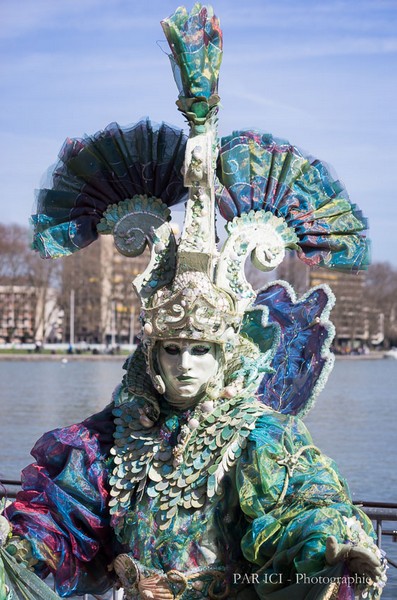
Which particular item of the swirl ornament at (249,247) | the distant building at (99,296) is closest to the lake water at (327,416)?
the swirl ornament at (249,247)

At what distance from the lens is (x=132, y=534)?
385 centimetres

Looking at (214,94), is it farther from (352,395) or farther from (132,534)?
(352,395)

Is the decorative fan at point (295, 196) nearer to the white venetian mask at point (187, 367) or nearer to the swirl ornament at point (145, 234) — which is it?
the swirl ornament at point (145, 234)

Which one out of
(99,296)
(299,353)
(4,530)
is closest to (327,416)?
(299,353)

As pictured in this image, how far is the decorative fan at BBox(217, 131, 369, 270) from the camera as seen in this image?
164 inches

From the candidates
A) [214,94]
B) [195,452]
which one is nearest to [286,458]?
[195,452]

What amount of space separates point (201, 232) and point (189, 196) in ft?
0.43

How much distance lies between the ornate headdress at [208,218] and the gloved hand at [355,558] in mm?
827

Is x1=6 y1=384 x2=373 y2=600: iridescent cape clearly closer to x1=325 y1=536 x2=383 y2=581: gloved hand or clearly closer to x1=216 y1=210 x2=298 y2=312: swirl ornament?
x1=325 y1=536 x2=383 y2=581: gloved hand

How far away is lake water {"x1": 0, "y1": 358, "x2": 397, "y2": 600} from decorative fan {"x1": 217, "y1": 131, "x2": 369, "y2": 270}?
67.2 inches

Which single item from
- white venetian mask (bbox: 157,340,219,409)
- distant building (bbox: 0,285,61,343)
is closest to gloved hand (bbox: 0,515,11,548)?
white venetian mask (bbox: 157,340,219,409)

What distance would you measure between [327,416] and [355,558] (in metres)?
19.3

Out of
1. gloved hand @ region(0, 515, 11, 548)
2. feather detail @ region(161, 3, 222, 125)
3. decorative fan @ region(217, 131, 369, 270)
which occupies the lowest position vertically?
gloved hand @ region(0, 515, 11, 548)

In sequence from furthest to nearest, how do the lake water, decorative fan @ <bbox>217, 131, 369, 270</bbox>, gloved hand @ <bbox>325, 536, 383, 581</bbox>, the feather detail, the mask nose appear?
the lake water
decorative fan @ <bbox>217, 131, 369, 270</bbox>
the feather detail
the mask nose
gloved hand @ <bbox>325, 536, 383, 581</bbox>
